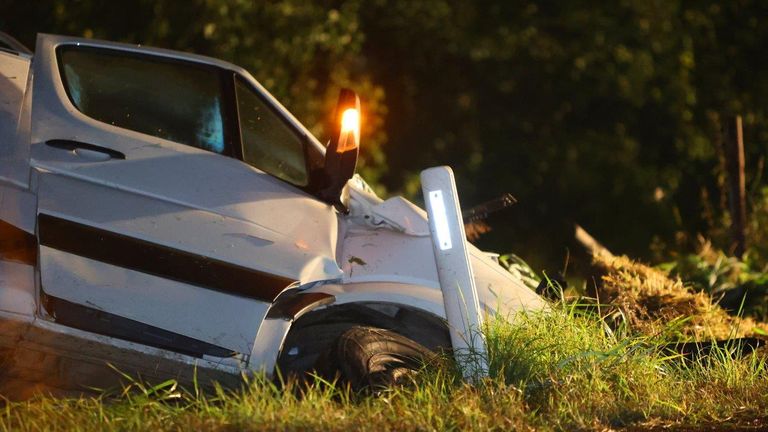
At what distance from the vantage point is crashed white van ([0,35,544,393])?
5.34m

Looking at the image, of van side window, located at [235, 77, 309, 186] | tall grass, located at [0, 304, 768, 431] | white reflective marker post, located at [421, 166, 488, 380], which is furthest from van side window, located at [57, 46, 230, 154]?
tall grass, located at [0, 304, 768, 431]

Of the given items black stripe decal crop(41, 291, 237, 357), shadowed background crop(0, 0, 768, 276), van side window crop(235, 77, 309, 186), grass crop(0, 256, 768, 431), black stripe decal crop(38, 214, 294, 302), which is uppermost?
van side window crop(235, 77, 309, 186)

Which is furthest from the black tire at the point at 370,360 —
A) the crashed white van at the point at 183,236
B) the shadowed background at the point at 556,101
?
the shadowed background at the point at 556,101

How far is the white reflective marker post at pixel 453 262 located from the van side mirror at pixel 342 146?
0.34m

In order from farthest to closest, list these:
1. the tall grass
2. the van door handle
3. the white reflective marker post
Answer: the white reflective marker post < the van door handle < the tall grass

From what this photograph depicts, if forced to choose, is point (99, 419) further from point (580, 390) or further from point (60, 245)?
point (580, 390)

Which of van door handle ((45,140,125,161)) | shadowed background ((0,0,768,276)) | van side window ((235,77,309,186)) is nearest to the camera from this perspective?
van door handle ((45,140,125,161))

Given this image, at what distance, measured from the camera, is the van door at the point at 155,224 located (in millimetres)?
5344

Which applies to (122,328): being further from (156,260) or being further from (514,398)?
(514,398)

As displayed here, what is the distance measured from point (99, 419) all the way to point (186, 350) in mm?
538

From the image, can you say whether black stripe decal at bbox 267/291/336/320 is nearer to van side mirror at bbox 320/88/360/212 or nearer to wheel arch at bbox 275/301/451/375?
wheel arch at bbox 275/301/451/375

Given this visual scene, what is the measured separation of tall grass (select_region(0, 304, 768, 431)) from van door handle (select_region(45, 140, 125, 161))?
1.00 meters

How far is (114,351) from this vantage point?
539cm

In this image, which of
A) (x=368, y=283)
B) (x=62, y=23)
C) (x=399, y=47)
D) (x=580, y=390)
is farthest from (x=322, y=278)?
(x=399, y=47)
